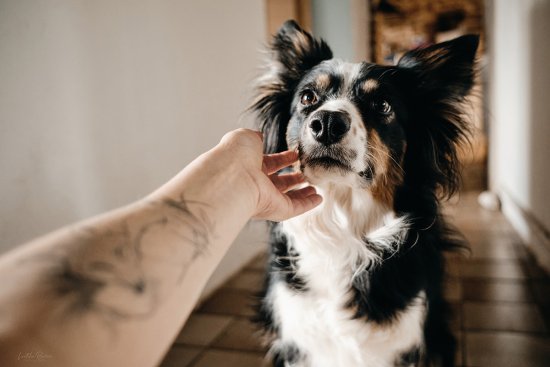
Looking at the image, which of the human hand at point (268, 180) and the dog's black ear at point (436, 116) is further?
the dog's black ear at point (436, 116)

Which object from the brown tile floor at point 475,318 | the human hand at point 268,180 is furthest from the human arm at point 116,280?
the brown tile floor at point 475,318

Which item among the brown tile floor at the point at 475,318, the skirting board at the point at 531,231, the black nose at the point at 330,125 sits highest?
the black nose at the point at 330,125

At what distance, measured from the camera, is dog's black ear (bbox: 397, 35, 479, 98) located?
1393 millimetres

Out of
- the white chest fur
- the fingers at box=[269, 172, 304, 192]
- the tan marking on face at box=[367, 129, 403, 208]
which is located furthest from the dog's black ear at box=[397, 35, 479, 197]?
the fingers at box=[269, 172, 304, 192]

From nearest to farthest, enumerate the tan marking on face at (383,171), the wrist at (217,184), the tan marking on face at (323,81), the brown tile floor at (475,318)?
the wrist at (217,184), the tan marking on face at (383,171), the tan marking on face at (323,81), the brown tile floor at (475,318)

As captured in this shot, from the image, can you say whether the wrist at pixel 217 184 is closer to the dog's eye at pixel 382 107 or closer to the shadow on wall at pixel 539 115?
the dog's eye at pixel 382 107

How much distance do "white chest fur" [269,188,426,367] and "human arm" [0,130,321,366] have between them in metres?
0.64

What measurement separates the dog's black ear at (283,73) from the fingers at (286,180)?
0.30 meters

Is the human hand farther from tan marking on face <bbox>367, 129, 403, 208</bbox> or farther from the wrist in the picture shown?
tan marking on face <bbox>367, 129, 403, 208</bbox>

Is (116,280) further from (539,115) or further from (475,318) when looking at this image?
(539,115)

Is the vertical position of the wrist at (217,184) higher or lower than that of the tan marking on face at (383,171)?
higher

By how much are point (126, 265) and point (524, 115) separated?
117 inches

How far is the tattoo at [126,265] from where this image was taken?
20.0 inches

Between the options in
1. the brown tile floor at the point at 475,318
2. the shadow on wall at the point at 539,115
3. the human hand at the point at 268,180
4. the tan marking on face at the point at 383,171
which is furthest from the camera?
the shadow on wall at the point at 539,115
